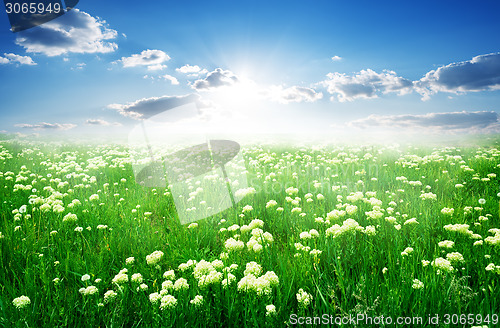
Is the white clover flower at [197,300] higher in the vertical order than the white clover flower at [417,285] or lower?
lower

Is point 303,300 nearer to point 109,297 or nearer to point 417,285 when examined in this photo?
point 417,285

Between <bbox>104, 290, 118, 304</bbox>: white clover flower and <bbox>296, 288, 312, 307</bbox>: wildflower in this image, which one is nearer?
<bbox>296, 288, 312, 307</bbox>: wildflower

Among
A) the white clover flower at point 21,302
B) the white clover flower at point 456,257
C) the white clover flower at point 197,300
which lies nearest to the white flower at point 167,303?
the white clover flower at point 197,300

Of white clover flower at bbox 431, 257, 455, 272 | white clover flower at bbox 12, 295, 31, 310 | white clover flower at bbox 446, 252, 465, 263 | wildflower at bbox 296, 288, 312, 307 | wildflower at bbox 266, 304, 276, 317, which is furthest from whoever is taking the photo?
white clover flower at bbox 446, 252, 465, 263

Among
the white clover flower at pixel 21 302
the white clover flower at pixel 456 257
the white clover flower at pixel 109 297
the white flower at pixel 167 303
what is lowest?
the white clover flower at pixel 109 297

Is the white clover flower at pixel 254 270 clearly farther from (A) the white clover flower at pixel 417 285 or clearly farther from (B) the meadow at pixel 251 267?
(A) the white clover flower at pixel 417 285

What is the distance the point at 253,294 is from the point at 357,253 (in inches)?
59.8

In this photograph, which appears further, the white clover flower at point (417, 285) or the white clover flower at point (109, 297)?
the white clover flower at point (109, 297)

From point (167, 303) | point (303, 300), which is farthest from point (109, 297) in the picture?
point (303, 300)

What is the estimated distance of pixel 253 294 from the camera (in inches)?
94.7

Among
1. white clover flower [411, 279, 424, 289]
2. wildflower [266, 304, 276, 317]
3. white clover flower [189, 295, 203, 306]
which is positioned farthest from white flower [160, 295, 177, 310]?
white clover flower [411, 279, 424, 289]

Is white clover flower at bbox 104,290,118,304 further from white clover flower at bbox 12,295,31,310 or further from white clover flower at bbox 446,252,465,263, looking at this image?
white clover flower at bbox 446,252,465,263

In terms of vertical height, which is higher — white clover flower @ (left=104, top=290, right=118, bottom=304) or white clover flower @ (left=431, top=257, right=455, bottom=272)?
white clover flower @ (left=431, top=257, right=455, bottom=272)

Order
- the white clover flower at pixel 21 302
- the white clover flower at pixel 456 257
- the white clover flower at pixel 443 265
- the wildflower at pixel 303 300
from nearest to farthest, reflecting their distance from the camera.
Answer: the wildflower at pixel 303 300 → the white clover flower at pixel 21 302 → the white clover flower at pixel 443 265 → the white clover flower at pixel 456 257
